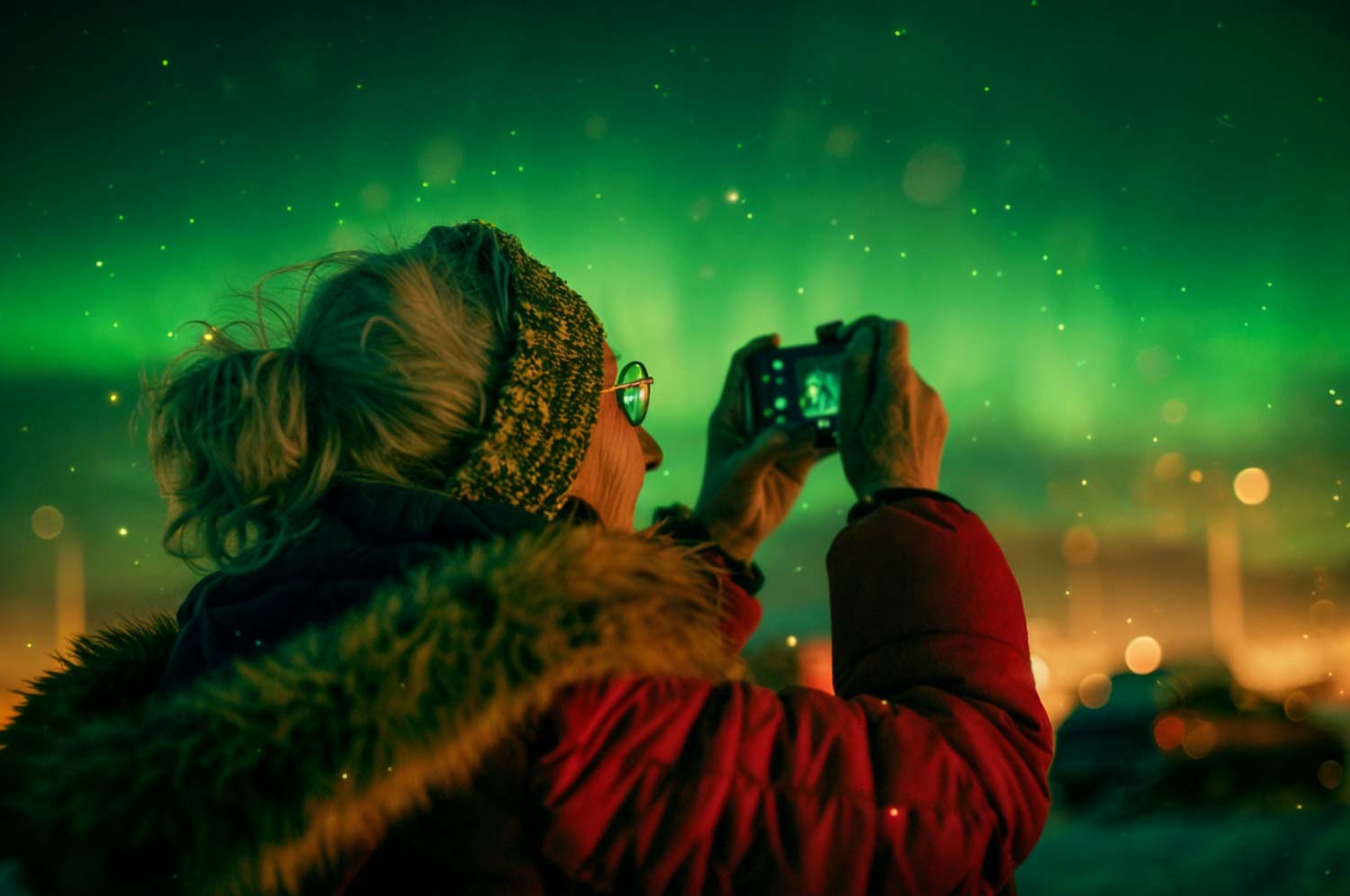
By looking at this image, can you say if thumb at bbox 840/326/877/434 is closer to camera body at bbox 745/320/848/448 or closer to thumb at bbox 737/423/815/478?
camera body at bbox 745/320/848/448

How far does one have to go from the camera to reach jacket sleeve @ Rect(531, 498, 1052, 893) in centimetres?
111

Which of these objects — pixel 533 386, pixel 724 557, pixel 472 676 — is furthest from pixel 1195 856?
pixel 472 676

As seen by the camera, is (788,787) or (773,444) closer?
(788,787)

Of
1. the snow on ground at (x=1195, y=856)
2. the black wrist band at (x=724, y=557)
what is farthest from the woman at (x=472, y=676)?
the snow on ground at (x=1195, y=856)

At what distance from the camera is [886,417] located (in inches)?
65.9

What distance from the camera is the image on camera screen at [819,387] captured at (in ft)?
6.16

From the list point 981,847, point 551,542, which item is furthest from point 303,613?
point 981,847

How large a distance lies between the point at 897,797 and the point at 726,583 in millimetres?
983

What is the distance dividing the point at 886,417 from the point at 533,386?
2.24ft

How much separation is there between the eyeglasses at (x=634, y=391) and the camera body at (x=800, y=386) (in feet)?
0.85

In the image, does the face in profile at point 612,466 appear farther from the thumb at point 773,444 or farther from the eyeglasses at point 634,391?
the thumb at point 773,444

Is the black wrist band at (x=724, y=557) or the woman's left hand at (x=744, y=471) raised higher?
the woman's left hand at (x=744, y=471)

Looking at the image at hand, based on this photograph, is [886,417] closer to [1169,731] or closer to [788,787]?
[788,787]

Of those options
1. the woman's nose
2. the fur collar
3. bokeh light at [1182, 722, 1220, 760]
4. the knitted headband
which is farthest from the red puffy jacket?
bokeh light at [1182, 722, 1220, 760]
